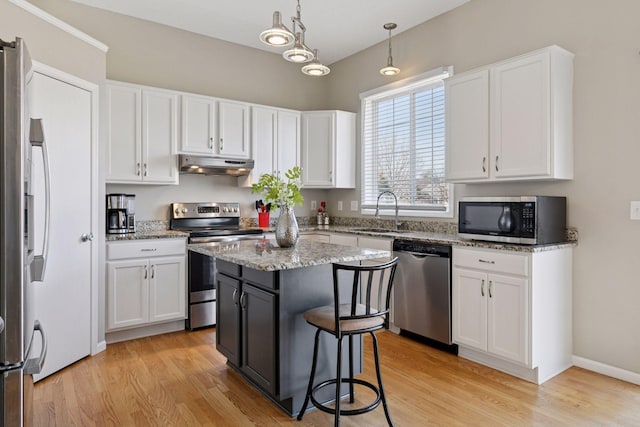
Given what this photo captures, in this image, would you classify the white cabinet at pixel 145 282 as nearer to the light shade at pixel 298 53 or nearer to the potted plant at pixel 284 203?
the potted plant at pixel 284 203

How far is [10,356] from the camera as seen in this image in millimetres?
1370

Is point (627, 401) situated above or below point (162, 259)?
below

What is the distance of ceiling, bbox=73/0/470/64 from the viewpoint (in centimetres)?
376

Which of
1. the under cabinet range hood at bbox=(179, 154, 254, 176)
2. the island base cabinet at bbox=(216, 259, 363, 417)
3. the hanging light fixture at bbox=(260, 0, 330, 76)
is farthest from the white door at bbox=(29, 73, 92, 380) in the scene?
the hanging light fixture at bbox=(260, 0, 330, 76)

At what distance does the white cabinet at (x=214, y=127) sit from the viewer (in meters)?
4.07

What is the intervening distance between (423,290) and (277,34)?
226 cm

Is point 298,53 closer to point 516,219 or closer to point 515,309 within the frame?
point 516,219

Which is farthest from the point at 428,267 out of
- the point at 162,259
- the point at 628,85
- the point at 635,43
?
the point at 162,259

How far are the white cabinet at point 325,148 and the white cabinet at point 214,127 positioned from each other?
0.80 meters

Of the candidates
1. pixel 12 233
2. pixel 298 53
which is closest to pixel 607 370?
pixel 298 53

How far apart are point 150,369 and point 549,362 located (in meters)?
2.82

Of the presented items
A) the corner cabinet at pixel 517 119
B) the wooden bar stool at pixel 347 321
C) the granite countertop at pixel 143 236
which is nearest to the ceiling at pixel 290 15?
the corner cabinet at pixel 517 119

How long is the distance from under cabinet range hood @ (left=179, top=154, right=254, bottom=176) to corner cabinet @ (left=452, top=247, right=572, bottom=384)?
2.39m

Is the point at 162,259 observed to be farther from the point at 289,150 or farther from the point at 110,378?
the point at 289,150
